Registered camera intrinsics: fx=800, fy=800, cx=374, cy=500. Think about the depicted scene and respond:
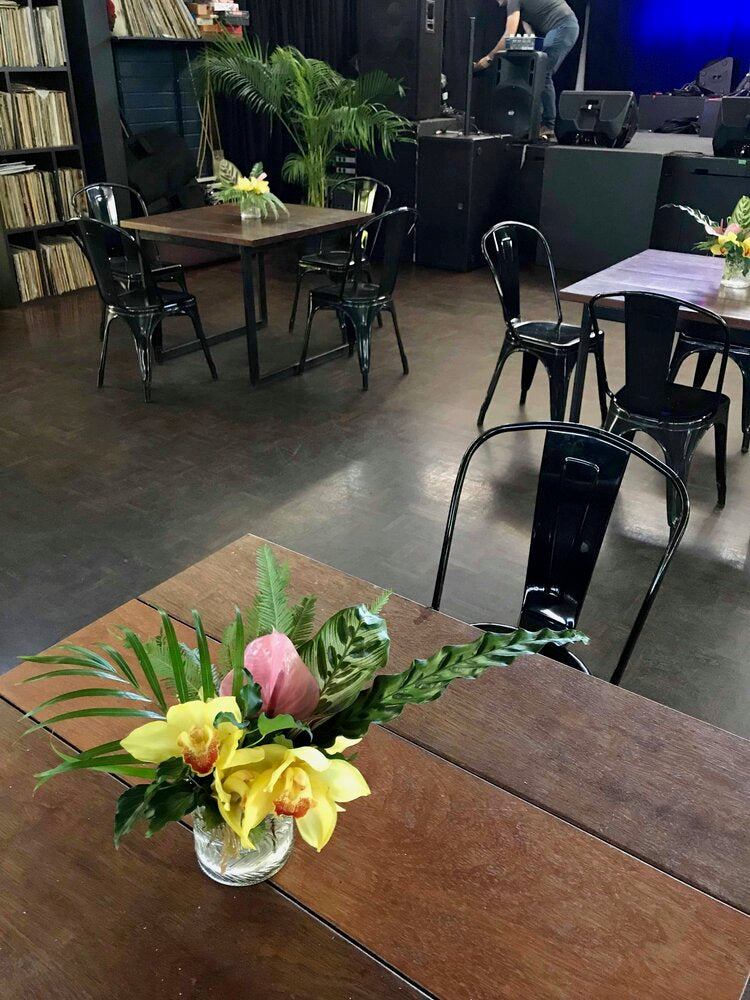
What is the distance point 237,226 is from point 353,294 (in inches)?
26.8

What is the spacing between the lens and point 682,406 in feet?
9.25

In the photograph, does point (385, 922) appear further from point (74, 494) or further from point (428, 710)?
point (74, 494)

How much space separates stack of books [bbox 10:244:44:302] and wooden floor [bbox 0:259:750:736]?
870 mm

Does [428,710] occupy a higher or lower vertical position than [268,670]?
lower

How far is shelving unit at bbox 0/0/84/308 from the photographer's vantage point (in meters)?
5.26

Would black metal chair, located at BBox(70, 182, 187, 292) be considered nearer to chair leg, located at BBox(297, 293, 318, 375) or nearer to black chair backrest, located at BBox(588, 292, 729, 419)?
chair leg, located at BBox(297, 293, 318, 375)

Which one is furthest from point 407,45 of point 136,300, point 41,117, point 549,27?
point 136,300

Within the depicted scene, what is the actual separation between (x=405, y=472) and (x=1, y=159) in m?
4.02

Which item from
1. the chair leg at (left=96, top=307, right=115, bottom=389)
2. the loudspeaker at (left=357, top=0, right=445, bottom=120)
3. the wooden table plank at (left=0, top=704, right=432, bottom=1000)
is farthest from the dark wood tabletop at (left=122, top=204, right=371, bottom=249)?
the wooden table plank at (left=0, top=704, right=432, bottom=1000)

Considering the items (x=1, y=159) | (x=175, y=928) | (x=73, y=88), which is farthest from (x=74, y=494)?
(x=73, y=88)

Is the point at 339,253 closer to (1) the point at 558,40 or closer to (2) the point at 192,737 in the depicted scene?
(1) the point at 558,40

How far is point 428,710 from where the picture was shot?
110cm

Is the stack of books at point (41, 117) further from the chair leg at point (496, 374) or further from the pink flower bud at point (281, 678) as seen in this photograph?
the pink flower bud at point (281, 678)

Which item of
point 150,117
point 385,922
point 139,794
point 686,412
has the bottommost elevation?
point 686,412
